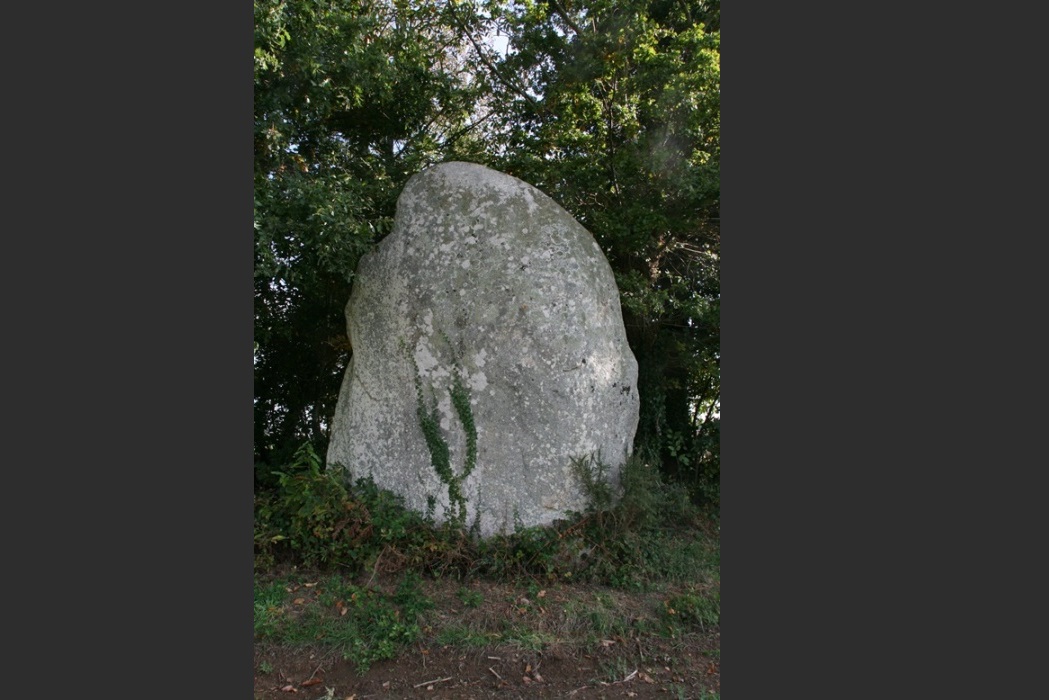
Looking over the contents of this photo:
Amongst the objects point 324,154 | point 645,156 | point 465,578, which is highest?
point 645,156

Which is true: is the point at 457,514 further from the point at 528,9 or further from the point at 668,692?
the point at 528,9

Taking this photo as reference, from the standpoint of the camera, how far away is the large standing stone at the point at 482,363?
6.21 meters

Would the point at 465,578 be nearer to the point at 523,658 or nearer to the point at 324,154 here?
the point at 523,658

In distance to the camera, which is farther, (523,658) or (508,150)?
(508,150)

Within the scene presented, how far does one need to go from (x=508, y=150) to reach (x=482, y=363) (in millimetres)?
3584

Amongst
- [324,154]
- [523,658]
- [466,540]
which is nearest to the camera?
[523,658]

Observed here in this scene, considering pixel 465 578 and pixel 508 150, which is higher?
pixel 508 150

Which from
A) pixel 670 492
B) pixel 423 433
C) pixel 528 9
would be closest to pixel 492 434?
pixel 423 433

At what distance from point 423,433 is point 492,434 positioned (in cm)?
59

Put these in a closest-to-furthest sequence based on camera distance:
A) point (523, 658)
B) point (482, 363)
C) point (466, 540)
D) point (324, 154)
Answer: point (523, 658), point (466, 540), point (482, 363), point (324, 154)

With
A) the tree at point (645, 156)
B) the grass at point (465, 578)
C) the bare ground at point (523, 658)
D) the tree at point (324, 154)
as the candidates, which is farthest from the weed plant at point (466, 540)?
the tree at point (324, 154)

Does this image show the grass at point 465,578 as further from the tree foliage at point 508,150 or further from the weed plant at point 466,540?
the tree foliage at point 508,150

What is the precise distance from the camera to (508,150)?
8.79m

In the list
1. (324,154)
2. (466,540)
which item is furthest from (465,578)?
(324,154)
